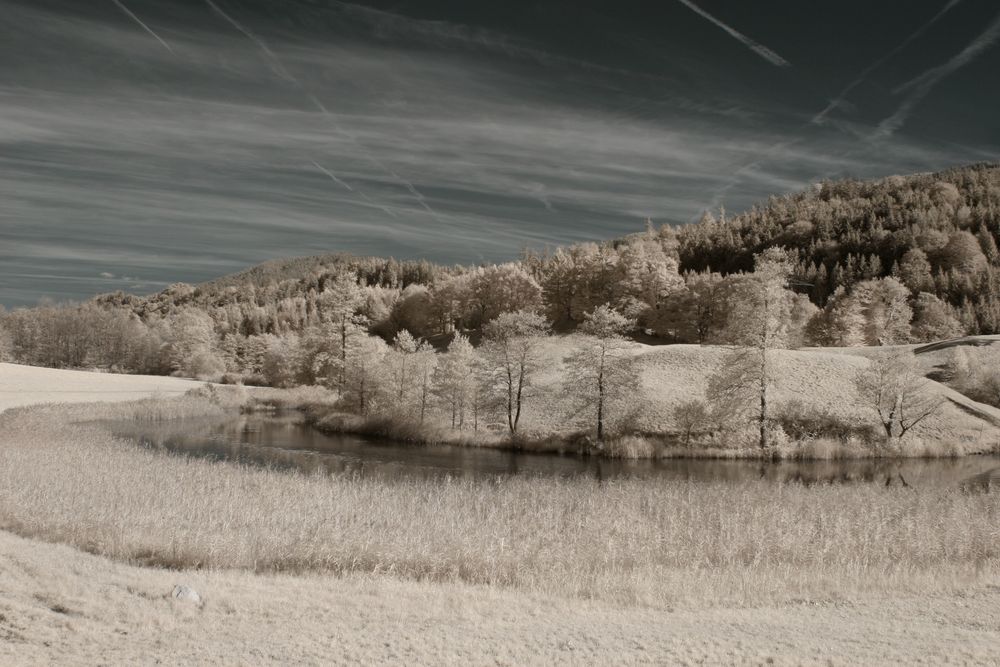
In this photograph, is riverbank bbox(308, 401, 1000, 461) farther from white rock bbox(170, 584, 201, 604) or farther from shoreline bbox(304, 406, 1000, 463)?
white rock bbox(170, 584, 201, 604)

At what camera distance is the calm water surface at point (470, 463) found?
45.9m

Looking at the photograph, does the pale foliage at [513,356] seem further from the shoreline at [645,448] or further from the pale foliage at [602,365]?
the pale foliage at [602,365]

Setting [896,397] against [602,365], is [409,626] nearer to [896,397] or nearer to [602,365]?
[602,365]

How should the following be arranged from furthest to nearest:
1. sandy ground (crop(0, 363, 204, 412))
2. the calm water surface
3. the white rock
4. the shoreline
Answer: sandy ground (crop(0, 363, 204, 412)) → the shoreline → the calm water surface → the white rock

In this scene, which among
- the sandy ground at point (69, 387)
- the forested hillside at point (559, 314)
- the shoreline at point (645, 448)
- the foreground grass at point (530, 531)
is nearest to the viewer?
the foreground grass at point (530, 531)

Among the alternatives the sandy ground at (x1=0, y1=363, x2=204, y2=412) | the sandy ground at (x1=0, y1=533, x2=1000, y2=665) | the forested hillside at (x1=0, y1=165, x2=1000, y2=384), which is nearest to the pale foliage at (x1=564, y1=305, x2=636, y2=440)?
the forested hillside at (x1=0, y1=165, x2=1000, y2=384)

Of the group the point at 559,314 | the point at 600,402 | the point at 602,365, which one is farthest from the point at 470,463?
the point at 559,314

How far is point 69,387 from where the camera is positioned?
91500mm

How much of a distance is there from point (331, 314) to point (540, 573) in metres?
82.0

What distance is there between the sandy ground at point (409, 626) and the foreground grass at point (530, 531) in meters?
2.12

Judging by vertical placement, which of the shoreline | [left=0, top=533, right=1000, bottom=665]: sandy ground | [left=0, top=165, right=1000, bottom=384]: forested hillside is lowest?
the shoreline

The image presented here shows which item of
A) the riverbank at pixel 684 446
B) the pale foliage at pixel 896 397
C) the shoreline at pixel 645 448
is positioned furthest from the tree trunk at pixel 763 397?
the pale foliage at pixel 896 397

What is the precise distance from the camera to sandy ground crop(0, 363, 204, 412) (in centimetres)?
7681

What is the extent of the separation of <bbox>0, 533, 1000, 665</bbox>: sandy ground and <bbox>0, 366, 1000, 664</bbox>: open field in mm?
64
